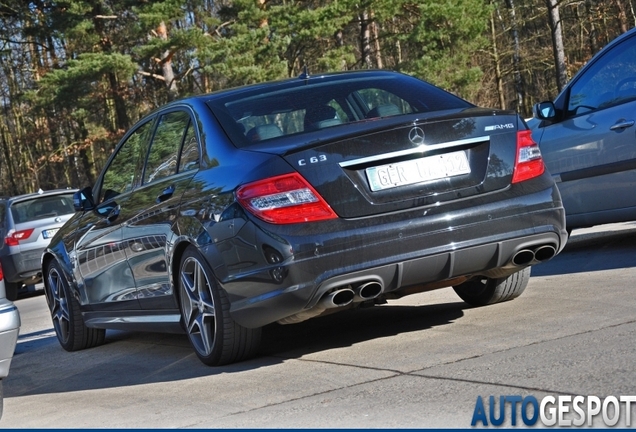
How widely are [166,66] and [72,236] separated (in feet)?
103

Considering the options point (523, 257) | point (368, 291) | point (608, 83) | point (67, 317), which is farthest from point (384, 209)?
point (608, 83)

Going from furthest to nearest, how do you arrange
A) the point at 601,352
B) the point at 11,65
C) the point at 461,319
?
the point at 11,65 < the point at 461,319 < the point at 601,352

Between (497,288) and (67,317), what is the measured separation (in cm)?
337

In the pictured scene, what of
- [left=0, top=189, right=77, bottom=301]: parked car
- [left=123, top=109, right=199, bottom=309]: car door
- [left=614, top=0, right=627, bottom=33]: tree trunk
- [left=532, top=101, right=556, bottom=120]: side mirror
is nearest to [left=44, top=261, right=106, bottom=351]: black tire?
[left=123, top=109, right=199, bottom=309]: car door

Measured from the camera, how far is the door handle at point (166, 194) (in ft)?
21.1

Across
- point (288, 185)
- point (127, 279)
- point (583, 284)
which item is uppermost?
point (288, 185)

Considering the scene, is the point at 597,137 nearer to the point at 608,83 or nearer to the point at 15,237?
the point at 608,83

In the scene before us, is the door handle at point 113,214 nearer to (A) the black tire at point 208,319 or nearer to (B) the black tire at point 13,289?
(A) the black tire at point 208,319

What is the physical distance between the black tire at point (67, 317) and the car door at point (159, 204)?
140cm

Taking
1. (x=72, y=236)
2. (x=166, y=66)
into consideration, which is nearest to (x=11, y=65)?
(x=166, y=66)

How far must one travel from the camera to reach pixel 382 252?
18.0 ft

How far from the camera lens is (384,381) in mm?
5055

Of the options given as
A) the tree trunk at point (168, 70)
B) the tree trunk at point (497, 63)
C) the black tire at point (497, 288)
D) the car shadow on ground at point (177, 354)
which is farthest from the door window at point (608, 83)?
the tree trunk at point (497, 63)

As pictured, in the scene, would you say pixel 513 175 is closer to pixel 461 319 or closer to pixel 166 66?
pixel 461 319
